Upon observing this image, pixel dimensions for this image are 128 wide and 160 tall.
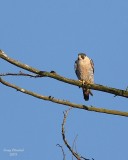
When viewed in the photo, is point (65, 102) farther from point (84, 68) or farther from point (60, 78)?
point (84, 68)

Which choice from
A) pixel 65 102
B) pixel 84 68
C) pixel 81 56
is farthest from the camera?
pixel 81 56

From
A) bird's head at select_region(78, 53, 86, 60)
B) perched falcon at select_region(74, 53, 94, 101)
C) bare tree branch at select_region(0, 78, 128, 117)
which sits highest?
bird's head at select_region(78, 53, 86, 60)

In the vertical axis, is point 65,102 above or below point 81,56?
below

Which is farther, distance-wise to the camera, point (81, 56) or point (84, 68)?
point (81, 56)

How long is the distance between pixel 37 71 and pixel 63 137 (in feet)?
2.45

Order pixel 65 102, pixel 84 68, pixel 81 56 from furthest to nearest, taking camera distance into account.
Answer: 1. pixel 81 56
2. pixel 84 68
3. pixel 65 102

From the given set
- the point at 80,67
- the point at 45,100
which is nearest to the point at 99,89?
the point at 45,100

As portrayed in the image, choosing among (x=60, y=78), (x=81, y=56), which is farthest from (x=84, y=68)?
(x=60, y=78)

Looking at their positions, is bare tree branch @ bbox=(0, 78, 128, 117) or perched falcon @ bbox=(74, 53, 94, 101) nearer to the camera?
bare tree branch @ bbox=(0, 78, 128, 117)

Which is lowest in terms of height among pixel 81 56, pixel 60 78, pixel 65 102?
pixel 65 102

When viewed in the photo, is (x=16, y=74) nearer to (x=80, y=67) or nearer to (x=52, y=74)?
(x=52, y=74)

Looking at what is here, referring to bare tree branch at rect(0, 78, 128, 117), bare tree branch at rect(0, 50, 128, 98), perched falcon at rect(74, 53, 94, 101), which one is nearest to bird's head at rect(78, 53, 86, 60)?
perched falcon at rect(74, 53, 94, 101)

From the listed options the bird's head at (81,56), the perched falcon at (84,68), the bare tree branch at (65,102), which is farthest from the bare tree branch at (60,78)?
the bird's head at (81,56)

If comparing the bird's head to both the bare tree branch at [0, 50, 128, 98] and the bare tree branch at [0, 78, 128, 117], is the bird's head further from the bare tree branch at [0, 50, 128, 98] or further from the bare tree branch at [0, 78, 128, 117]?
the bare tree branch at [0, 78, 128, 117]
